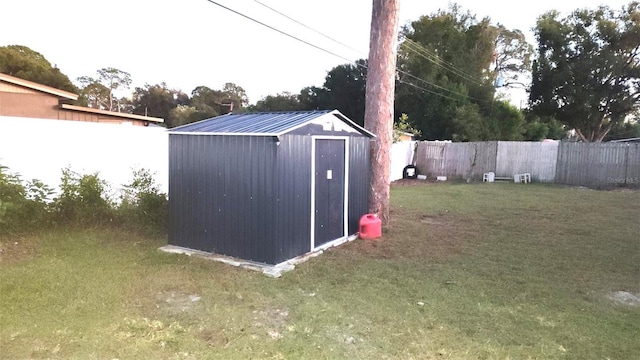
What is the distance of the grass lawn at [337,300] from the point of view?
2.99 meters

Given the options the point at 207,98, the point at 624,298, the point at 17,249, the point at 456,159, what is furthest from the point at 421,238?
the point at 207,98

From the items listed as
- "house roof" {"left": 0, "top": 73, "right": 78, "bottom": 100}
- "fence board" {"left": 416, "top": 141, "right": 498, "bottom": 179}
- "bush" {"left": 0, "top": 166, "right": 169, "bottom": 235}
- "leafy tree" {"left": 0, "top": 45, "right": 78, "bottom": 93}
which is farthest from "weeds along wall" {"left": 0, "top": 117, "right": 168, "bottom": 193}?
"leafy tree" {"left": 0, "top": 45, "right": 78, "bottom": 93}

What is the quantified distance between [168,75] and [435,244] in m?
32.1

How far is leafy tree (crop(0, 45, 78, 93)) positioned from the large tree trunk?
66.4 ft

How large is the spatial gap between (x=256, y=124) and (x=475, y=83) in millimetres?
25371

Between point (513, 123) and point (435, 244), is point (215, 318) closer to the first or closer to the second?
point (435, 244)

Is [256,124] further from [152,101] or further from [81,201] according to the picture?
[152,101]

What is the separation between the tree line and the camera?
19750mm

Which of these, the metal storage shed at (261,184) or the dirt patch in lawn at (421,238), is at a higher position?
the metal storage shed at (261,184)

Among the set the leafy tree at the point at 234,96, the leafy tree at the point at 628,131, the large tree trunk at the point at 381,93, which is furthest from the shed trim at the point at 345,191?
the leafy tree at the point at 628,131

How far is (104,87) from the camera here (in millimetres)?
31328

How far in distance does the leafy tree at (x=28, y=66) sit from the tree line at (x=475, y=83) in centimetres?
5

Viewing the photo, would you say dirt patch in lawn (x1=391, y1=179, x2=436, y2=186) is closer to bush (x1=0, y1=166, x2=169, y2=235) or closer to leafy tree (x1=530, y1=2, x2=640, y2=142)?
bush (x1=0, y1=166, x2=169, y2=235)

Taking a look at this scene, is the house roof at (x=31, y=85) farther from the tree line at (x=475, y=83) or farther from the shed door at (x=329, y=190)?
the tree line at (x=475, y=83)
